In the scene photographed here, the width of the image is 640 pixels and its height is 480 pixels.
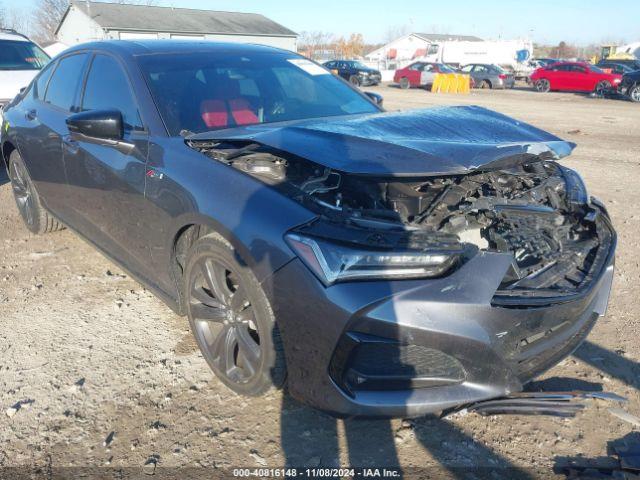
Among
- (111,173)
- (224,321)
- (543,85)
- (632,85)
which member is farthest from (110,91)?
(543,85)

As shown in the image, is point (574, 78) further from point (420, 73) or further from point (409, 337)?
point (409, 337)

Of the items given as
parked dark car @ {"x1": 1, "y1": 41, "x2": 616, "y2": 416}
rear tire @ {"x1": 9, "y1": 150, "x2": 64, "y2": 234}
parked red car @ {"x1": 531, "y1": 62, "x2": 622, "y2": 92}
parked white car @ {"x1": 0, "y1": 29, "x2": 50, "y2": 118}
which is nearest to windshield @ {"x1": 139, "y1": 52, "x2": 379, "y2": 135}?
parked dark car @ {"x1": 1, "y1": 41, "x2": 616, "y2": 416}

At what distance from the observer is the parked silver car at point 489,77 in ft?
91.8

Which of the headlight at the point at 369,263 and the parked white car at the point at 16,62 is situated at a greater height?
the parked white car at the point at 16,62

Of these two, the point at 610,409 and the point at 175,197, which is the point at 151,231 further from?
the point at 610,409

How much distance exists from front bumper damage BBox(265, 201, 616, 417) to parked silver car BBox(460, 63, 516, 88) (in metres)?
28.4

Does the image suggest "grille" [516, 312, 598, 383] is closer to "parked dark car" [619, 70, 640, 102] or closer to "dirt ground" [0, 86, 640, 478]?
"dirt ground" [0, 86, 640, 478]

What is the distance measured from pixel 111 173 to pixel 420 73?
2744 centimetres

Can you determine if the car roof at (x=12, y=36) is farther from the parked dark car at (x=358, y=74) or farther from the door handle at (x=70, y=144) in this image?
the parked dark car at (x=358, y=74)

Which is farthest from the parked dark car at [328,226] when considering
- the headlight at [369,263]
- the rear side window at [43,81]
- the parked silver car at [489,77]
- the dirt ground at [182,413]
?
the parked silver car at [489,77]

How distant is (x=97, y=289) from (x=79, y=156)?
97 cm

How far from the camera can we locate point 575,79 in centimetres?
2492

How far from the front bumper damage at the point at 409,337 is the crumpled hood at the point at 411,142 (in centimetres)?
52

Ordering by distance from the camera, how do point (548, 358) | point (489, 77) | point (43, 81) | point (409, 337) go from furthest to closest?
point (489, 77)
point (43, 81)
point (548, 358)
point (409, 337)
